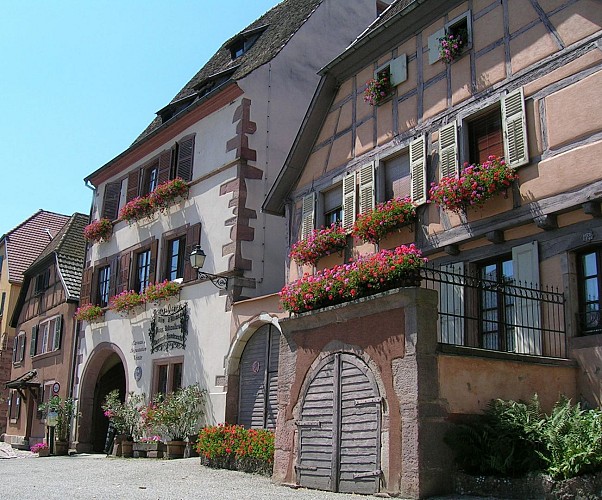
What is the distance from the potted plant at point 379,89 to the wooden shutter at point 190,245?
6.00m

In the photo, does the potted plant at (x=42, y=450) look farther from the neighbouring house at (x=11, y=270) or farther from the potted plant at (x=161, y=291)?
the neighbouring house at (x=11, y=270)

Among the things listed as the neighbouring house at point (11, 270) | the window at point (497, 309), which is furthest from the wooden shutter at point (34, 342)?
the window at point (497, 309)

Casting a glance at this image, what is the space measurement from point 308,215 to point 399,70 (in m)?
3.13

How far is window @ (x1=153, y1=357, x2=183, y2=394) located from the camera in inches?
669

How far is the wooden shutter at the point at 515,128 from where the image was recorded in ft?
32.4

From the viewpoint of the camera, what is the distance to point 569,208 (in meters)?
9.18

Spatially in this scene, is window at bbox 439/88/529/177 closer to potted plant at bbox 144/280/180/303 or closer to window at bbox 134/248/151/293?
potted plant at bbox 144/280/180/303

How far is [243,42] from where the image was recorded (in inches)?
780

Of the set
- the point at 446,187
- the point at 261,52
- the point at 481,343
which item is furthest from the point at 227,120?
the point at 481,343

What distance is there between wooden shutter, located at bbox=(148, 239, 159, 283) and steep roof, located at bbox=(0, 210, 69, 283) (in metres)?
14.7

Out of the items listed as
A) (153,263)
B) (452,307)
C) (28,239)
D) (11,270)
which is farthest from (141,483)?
(28,239)

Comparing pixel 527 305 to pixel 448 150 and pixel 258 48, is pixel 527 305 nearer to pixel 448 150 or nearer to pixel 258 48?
pixel 448 150

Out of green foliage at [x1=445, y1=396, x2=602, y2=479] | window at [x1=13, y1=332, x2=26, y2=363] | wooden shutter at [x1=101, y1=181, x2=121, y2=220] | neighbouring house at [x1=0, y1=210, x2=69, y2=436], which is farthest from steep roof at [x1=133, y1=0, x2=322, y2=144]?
neighbouring house at [x1=0, y1=210, x2=69, y2=436]

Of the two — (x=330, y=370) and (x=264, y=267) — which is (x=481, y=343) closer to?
(x=330, y=370)
